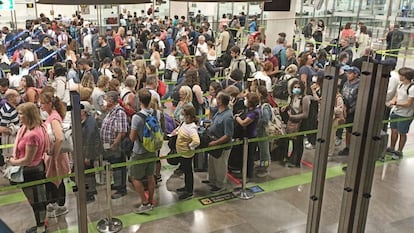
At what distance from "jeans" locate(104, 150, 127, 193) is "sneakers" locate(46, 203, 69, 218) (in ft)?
2.07

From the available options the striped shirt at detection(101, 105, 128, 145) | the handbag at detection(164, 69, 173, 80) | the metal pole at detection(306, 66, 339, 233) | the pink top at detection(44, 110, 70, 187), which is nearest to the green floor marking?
the pink top at detection(44, 110, 70, 187)

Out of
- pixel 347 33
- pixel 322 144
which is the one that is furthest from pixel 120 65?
pixel 347 33

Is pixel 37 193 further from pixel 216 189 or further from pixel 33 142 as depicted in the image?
pixel 216 189

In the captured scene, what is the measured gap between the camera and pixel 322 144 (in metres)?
3.24

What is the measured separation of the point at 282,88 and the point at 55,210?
4.10m

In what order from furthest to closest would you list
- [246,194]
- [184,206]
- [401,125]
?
[401,125]
[246,194]
[184,206]

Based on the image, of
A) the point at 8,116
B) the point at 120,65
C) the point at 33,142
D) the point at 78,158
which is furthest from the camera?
the point at 120,65

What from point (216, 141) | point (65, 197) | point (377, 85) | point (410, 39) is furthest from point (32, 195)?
point (410, 39)

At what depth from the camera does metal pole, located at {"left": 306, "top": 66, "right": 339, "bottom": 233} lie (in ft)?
9.78

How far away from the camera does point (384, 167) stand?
6.36 metres

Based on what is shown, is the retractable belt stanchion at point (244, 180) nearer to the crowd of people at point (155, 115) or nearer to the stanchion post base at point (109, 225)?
the crowd of people at point (155, 115)

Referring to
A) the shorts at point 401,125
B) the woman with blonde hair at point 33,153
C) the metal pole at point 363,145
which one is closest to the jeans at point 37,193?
the woman with blonde hair at point 33,153

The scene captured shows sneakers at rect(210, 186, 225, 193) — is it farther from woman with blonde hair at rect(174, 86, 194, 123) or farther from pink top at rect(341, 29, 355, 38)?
pink top at rect(341, 29, 355, 38)

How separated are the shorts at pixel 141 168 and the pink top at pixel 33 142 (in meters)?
1.05
